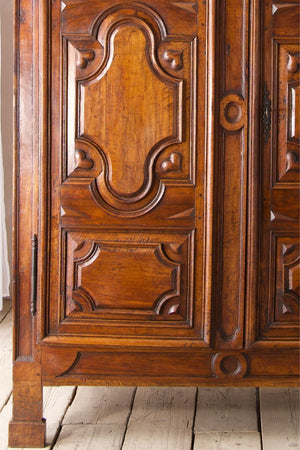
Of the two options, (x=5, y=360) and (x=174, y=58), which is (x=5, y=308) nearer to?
(x=5, y=360)

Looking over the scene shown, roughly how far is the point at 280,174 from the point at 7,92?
2.16 meters

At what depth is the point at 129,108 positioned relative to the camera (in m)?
1.88

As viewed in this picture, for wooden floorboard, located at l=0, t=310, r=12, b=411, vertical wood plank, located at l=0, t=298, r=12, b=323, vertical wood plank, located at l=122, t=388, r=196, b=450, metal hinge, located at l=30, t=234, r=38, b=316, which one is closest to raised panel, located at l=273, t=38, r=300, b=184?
metal hinge, located at l=30, t=234, r=38, b=316

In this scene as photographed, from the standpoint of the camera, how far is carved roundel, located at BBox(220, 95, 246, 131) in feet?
6.15

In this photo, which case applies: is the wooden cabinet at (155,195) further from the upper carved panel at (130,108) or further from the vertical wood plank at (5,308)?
the vertical wood plank at (5,308)

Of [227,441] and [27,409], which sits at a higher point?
[27,409]

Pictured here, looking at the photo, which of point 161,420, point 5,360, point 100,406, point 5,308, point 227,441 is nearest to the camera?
point 227,441

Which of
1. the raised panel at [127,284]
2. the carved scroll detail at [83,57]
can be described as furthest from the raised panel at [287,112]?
the carved scroll detail at [83,57]

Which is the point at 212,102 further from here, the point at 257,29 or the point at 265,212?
the point at 265,212

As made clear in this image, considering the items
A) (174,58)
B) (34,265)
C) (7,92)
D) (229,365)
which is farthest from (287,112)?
(7,92)

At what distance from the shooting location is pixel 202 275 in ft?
6.28

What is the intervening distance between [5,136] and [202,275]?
2.09 meters

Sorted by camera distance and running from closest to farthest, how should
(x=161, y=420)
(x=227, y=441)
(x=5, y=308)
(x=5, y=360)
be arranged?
(x=227, y=441), (x=161, y=420), (x=5, y=360), (x=5, y=308)

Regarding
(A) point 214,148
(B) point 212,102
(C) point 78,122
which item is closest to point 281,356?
(A) point 214,148
